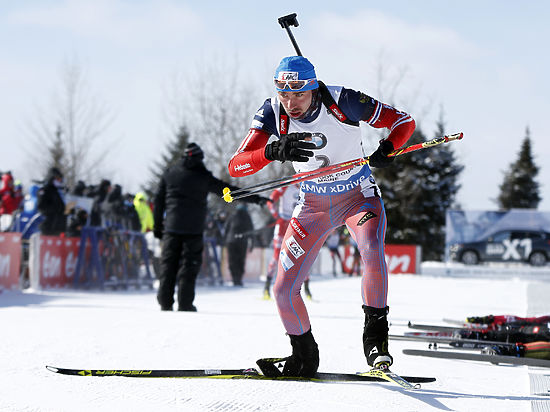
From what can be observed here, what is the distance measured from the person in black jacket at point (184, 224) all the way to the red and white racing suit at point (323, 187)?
15.8ft

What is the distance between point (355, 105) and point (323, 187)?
1.73ft

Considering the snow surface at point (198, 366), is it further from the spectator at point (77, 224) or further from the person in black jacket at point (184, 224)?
the spectator at point (77, 224)

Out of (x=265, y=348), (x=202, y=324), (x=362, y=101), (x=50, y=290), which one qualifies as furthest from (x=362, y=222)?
(x=50, y=290)

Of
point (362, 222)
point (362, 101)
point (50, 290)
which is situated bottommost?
point (50, 290)

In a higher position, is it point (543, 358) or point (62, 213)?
point (62, 213)

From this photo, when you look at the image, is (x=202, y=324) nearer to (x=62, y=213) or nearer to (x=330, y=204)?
(x=330, y=204)

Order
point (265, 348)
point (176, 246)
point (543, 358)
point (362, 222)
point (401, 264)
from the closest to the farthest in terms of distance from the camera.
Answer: point (362, 222) < point (543, 358) < point (265, 348) < point (176, 246) < point (401, 264)

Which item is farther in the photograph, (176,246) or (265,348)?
(176,246)

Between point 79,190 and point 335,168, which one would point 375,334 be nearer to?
point 335,168

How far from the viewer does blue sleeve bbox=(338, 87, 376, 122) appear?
4.48 meters

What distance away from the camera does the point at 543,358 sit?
509 cm

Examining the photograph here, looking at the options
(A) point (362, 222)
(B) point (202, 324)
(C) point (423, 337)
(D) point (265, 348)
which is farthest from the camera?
(B) point (202, 324)

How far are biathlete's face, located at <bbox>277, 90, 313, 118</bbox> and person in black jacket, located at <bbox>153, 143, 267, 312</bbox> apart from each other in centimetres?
A: 497

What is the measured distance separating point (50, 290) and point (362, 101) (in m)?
11.0
